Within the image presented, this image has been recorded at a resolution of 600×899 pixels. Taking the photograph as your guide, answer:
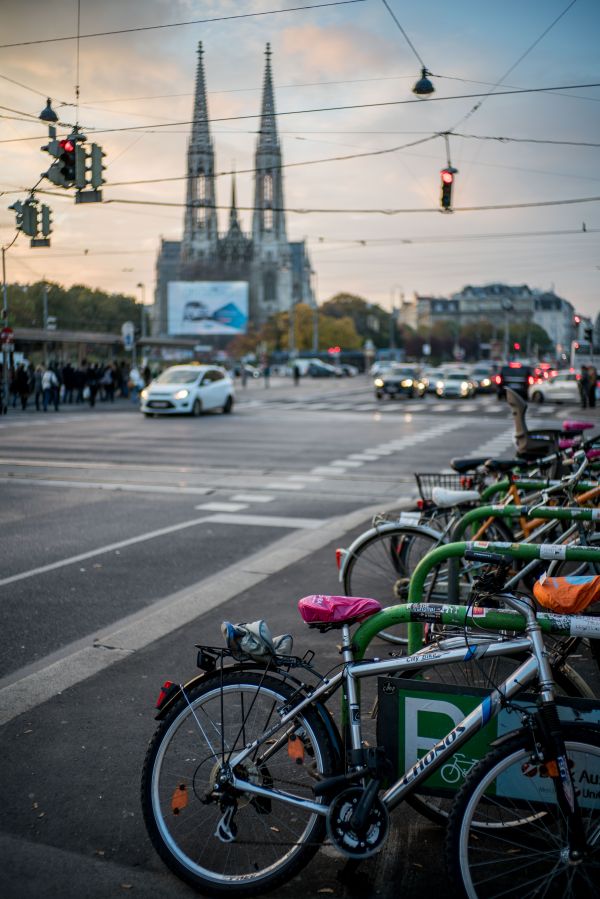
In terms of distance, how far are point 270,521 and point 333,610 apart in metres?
7.47

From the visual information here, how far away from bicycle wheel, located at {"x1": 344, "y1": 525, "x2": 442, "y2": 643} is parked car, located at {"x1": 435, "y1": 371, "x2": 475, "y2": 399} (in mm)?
41761

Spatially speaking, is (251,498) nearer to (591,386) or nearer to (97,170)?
(97,170)

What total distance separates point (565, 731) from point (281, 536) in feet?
22.8

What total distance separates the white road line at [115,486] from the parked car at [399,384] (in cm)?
3051

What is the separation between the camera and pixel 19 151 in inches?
734

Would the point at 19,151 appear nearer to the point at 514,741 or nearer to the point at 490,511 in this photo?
the point at 490,511

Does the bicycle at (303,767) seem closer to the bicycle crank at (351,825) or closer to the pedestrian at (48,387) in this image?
the bicycle crank at (351,825)

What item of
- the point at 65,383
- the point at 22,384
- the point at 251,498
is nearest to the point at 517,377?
the point at 65,383

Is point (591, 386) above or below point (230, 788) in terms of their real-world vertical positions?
above


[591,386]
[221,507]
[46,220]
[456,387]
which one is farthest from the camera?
[456,387]

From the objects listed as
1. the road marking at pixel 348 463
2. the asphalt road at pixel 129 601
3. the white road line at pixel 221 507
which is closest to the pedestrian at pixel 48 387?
the asphalt road at pixel 129 601

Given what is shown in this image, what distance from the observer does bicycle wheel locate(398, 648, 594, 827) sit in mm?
3061

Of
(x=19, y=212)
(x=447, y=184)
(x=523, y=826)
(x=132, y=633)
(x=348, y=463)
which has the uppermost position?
(x=447, y=184)

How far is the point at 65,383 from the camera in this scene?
38.7 metres
